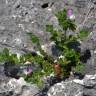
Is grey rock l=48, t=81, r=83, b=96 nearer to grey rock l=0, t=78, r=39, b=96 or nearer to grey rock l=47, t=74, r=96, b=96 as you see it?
grey rock l=47, t=74, r=96, b=96

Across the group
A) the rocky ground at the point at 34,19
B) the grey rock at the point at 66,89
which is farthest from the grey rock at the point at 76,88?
the rocky ground at the point at 34,19

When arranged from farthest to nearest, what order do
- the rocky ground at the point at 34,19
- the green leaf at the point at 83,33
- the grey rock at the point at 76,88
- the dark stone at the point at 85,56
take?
the rocky ground at the point at 34,19, the dark stone at the point at 85,56, the green leaf at the point at 83,33, the grey rock at the point at 76,88

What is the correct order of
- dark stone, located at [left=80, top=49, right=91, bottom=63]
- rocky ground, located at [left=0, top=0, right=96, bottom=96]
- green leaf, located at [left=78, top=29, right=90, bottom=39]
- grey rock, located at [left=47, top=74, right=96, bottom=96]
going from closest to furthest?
grey rock, located at [left=47, top=74, right=96, bottom=96]
green leaf, located at [left=78, top=29, right=90, bottom=39]
dark stone, located at [left=80, top=49, right=91, bottom=63]
rocky ground, located at [left=0, top=0, right=96, bottom=96]

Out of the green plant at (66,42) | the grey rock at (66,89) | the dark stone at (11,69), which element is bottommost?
the grey rock at (66,89)

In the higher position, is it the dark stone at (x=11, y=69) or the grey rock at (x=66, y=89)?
the dark stone at (x=11, y=69)

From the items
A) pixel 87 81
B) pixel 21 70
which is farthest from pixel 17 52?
pixel 87 81

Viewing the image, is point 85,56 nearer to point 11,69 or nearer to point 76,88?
point 76,88

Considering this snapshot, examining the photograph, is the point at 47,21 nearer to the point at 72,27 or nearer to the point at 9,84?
the point at 72,27

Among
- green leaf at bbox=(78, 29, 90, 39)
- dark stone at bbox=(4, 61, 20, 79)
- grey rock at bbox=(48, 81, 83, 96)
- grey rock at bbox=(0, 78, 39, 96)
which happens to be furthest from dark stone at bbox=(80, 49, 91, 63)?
dark stone at bbox=(4, 61, 20, 79)

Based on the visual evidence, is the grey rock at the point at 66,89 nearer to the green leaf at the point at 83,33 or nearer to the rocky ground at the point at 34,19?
the rocky ground at the point at 34,19

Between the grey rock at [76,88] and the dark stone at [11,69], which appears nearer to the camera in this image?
the grey rock at [76,88]

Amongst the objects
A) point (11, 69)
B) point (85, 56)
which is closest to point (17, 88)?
point (11, 69)

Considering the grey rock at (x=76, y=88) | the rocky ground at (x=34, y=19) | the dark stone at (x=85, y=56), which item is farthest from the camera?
the rocky ground at (x=34, y=19)

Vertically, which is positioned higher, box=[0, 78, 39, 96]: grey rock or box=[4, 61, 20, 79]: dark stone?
box=[4, 61, 20, 79]: dark stone
